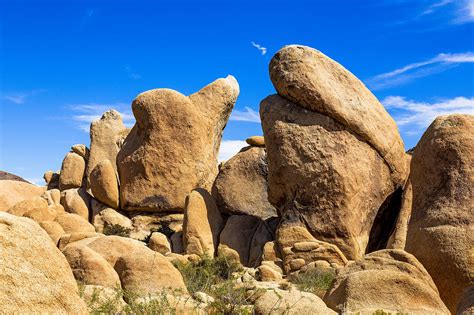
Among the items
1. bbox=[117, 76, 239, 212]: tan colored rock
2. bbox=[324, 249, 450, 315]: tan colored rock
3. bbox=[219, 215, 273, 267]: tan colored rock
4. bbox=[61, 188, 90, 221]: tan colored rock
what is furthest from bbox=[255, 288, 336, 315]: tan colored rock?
bbox=[61, 188, 90, 221]: tan colored rock

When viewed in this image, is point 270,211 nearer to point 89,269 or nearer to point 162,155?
point 162,155

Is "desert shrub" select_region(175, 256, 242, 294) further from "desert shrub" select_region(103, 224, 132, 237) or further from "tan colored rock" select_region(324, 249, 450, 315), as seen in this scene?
"desert shrub" select_region(103, 224, 132, 237)

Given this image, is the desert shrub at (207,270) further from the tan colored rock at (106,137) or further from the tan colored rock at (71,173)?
the tan colored rock at (106,137)

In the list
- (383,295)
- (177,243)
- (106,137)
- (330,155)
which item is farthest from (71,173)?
(383,295)

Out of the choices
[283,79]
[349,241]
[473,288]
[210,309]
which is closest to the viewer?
[473,288]

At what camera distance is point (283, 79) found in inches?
657

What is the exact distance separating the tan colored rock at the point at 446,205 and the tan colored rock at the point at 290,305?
2.91 metres

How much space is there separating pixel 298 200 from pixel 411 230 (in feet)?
19.6

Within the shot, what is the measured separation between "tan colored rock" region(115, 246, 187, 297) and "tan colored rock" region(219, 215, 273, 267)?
6.60m

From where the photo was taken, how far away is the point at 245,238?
17.4 metres

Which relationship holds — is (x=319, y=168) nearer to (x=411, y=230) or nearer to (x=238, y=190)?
(x=238, y=190)

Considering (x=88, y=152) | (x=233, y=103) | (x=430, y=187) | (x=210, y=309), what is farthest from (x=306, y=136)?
(x=88, y=152)

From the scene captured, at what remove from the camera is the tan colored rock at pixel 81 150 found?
92.4ft

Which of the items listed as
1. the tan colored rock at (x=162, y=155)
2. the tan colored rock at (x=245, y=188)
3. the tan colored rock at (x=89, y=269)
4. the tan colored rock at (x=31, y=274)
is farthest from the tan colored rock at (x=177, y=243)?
the tan colored rock at (x=31, y=274)
